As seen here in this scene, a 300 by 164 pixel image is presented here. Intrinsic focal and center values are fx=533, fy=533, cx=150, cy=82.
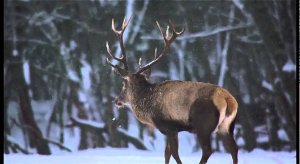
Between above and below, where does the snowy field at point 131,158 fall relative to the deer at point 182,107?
below

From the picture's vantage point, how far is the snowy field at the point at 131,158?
442cm

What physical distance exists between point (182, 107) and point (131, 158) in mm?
1032

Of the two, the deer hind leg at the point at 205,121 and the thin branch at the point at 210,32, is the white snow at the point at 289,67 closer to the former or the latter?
the thin branch at the point at 210,32

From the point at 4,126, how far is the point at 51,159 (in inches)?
30.5

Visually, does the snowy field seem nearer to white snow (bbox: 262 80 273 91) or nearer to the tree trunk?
the tree trunk

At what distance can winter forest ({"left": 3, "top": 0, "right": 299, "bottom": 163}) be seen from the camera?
497 centimetres

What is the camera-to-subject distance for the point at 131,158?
4.61 m

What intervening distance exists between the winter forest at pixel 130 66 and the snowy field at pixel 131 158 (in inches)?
2.3

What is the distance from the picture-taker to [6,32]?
5.10m

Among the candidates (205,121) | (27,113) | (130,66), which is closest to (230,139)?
(205,121)

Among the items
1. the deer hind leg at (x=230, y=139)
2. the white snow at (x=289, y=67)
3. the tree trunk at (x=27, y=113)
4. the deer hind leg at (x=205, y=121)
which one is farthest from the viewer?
the tree trunk at (x=27, y=113)

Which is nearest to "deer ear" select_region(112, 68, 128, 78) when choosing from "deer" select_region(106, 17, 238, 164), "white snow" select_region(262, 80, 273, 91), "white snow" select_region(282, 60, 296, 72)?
"deer" select_region(106, 17, 238, 164)

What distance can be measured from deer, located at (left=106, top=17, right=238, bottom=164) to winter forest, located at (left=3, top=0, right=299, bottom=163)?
0.77 meters

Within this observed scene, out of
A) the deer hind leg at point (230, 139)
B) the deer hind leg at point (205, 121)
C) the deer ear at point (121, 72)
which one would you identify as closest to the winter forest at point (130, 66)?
the deer ear at point (121, 72)
